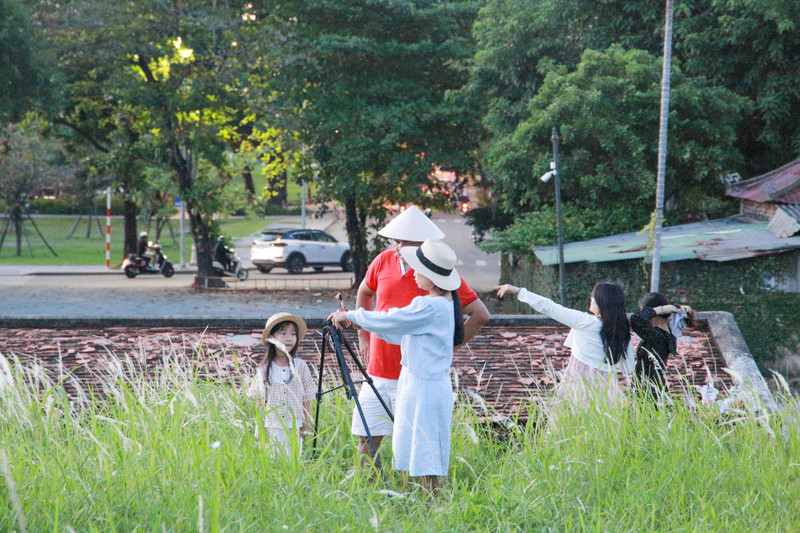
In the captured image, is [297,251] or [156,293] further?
[297,251]

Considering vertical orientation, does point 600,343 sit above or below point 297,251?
above

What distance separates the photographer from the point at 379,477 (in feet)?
14.2

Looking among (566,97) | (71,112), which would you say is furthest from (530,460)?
(71,112)

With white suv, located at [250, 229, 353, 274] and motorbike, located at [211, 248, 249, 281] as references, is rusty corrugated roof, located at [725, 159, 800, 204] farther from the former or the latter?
white suv, located at [250, 229, 353, 274]

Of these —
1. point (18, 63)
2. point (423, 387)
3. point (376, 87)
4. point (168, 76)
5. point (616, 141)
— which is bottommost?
point (423, 387)

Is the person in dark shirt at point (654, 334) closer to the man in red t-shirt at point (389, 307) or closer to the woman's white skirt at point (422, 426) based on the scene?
the man in red t-shirt at point (389, 307)

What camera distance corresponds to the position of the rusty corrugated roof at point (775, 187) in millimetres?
15781

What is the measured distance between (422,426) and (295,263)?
90.7 feet

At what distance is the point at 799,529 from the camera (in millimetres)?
4027

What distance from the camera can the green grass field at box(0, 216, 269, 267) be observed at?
113 feet

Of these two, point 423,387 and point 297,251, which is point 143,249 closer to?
point 297,251

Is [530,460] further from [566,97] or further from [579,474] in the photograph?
[566,97]

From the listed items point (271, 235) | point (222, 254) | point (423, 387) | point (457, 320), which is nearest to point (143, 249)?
point (222, 254)

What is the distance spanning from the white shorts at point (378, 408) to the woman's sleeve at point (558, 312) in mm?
948
